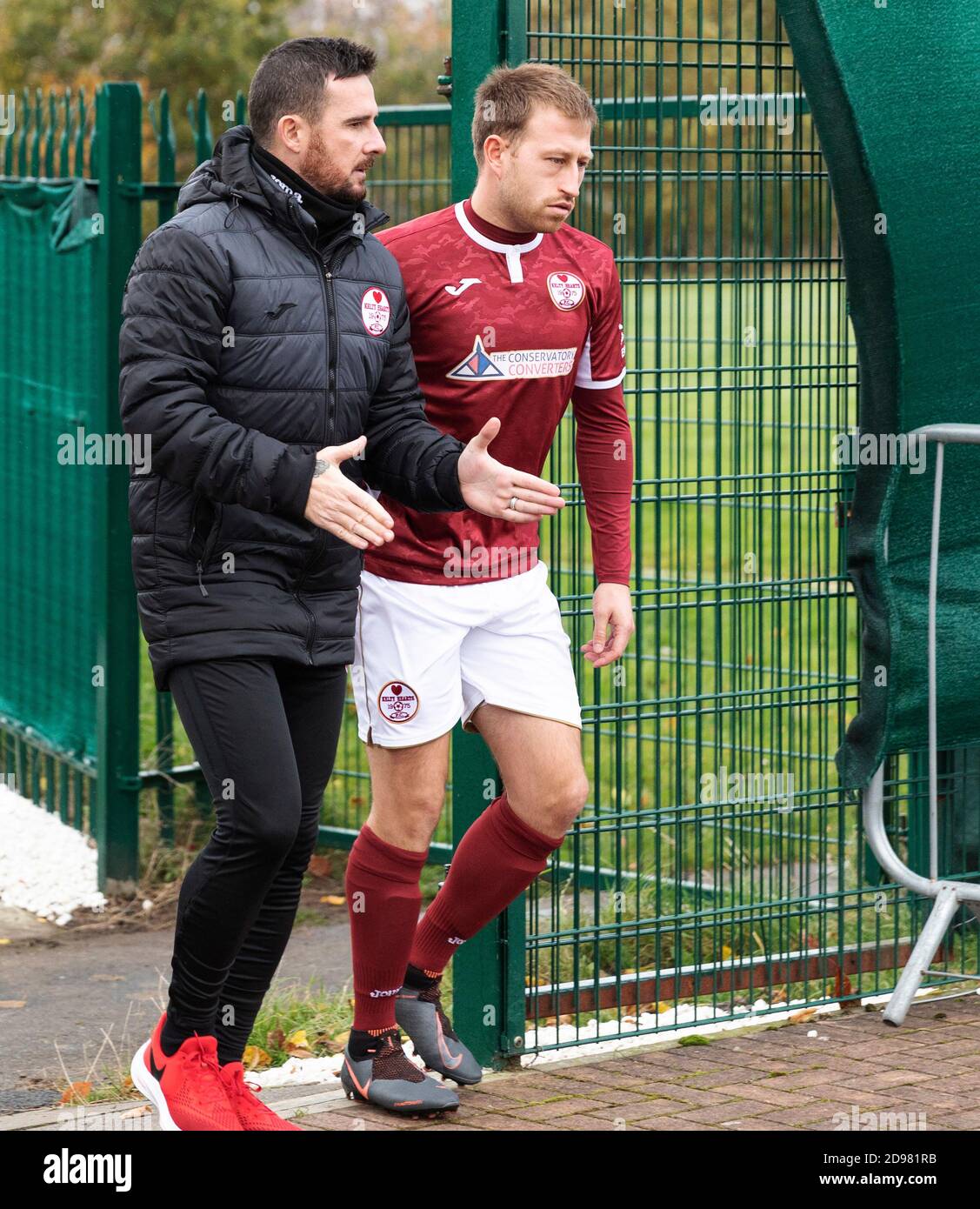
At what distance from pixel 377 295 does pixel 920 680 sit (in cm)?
200

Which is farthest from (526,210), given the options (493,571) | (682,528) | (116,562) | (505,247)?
(116,562)

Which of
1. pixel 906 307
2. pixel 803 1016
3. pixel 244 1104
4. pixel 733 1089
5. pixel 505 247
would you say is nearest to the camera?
pixel 244 1104

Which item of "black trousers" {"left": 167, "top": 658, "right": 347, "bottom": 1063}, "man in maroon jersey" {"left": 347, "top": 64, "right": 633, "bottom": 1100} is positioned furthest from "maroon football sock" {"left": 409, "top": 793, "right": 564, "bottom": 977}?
"black trousers" {"left": 167, "top": 658, "right": 347, "bottom": 1063}

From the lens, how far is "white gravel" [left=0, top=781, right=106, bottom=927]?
6859 mm

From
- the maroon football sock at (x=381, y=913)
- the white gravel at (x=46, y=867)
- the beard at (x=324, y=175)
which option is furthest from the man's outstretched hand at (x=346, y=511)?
the white gravel at (x=46, y=867)

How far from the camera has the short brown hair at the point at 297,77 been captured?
3932 millimetres

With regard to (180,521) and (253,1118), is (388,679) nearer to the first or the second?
(180,521)

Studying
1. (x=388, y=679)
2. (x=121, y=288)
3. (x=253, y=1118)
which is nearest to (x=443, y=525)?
(x=388, y=679)

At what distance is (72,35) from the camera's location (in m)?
38.6

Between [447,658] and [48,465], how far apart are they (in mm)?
3416

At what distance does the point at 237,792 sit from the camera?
3881mm

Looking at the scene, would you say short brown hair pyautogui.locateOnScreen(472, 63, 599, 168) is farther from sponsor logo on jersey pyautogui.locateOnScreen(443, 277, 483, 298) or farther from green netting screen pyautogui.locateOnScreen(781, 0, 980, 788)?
green netting screen pyautogui.locateOnScreen(781, 0, 980, 788)

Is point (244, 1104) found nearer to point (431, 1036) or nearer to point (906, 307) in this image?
point (431, 1036)

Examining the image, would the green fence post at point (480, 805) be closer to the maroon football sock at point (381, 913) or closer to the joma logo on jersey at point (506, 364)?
the maroon football sock at point (381, 913)
